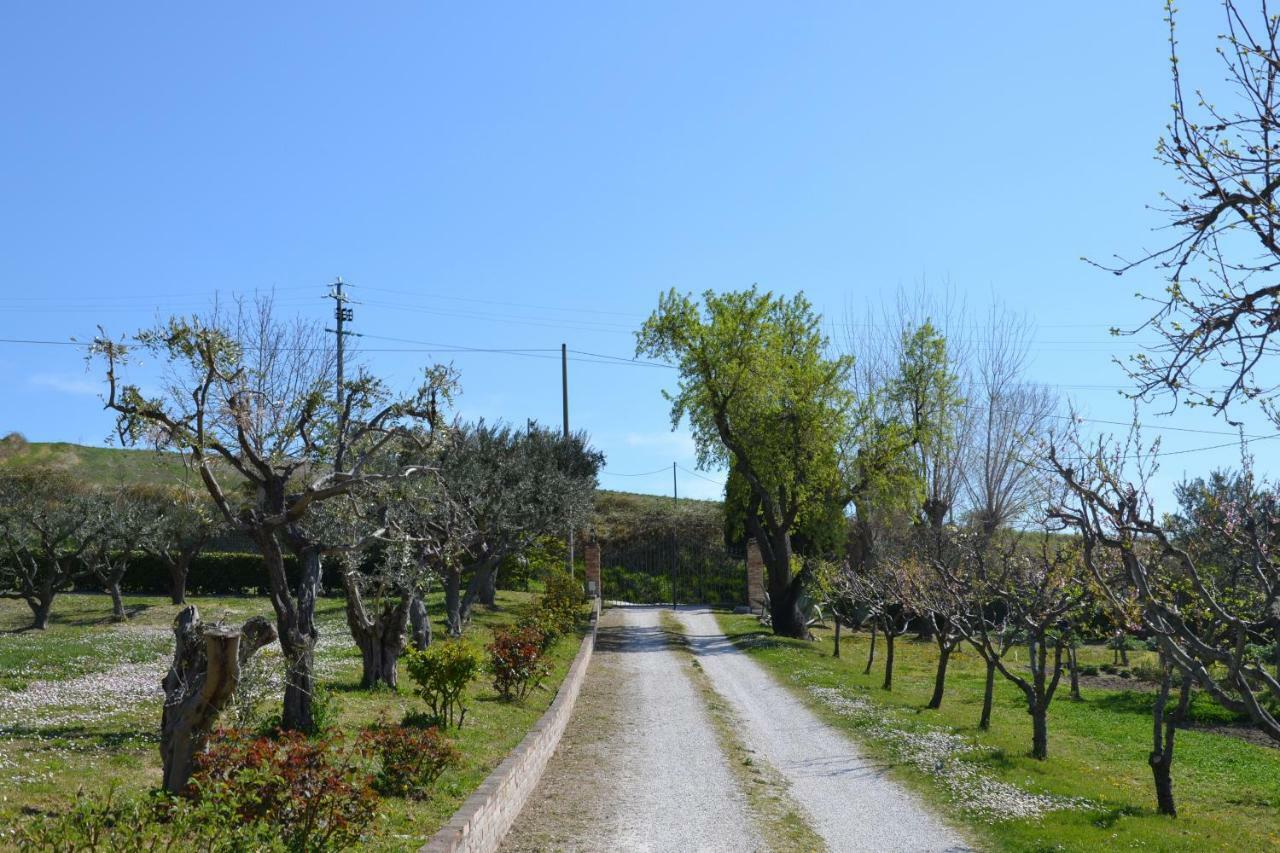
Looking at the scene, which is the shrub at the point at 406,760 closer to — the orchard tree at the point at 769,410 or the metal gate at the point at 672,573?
the orchard tree at the point at 769,410

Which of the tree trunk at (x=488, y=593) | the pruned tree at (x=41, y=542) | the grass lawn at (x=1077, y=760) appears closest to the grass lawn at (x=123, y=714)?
the pruned tree at (x=41, y=542)

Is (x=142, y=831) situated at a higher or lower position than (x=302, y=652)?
lower

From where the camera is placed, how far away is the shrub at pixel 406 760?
1066 cm

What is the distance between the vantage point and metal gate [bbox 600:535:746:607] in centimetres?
4856

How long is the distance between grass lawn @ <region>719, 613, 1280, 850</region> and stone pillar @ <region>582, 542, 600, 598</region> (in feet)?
47.0

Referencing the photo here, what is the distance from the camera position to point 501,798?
10.5m

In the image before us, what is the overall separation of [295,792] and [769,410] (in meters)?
29.0

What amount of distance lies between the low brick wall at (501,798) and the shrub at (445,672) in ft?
4.21

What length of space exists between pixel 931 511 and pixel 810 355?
275 inches

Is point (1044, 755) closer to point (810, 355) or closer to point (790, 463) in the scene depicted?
point (790, 463)

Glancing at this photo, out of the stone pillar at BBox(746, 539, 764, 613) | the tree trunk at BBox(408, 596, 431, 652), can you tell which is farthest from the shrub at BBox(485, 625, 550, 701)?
the stone pillar at BBox(746, 539, 764, 613)

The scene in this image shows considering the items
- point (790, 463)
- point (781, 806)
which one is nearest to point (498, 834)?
point (781, 806)

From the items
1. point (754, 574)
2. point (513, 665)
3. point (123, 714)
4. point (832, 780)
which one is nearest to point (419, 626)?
point (513, 665)

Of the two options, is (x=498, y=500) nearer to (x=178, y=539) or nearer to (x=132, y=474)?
(x=178, y=539)
